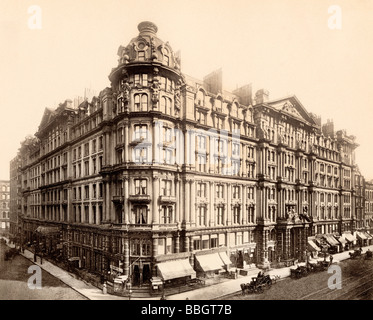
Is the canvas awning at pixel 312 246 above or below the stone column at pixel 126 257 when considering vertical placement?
below

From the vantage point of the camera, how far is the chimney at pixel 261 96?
36969 millimetres

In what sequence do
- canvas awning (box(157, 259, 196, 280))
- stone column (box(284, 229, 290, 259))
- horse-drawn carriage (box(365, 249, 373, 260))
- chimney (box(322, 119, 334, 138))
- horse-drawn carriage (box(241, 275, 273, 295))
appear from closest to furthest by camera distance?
1. horse-drawn carriage (box(241, 275, 273, 295))
2. canvas awning (box(157, 259, 196, 280))
3. horse-drawn carriage (box(365, 249, 373, 260))
4. stone column (box(284, 229, 290, 259))
5. chimney (box(322, 119, 334, 138))

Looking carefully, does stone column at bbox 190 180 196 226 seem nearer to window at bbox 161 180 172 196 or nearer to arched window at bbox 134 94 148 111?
window at bbox 161 180 172 196

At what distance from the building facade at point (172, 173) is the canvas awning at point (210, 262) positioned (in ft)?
0.63

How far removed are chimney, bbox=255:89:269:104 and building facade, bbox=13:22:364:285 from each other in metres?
0.13

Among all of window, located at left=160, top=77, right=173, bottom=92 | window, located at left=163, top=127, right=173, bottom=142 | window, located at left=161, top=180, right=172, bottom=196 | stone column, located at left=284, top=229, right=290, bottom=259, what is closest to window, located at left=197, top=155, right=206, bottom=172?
window, located at left=161, top=180, right=172, bottom=196

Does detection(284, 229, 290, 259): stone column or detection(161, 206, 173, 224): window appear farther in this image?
detection(284, 229, 290, 259): stone column

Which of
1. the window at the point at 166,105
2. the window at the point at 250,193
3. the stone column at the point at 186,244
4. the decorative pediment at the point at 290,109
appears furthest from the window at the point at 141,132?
the decorative pediment at the point at 290,109

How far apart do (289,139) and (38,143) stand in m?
37.2

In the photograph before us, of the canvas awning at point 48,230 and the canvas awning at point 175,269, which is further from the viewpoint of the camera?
the canvas awning at point 48,230

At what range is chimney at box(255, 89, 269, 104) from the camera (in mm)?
36969

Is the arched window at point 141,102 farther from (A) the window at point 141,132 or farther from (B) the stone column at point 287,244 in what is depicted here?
(B) the stone column at point 287,244
